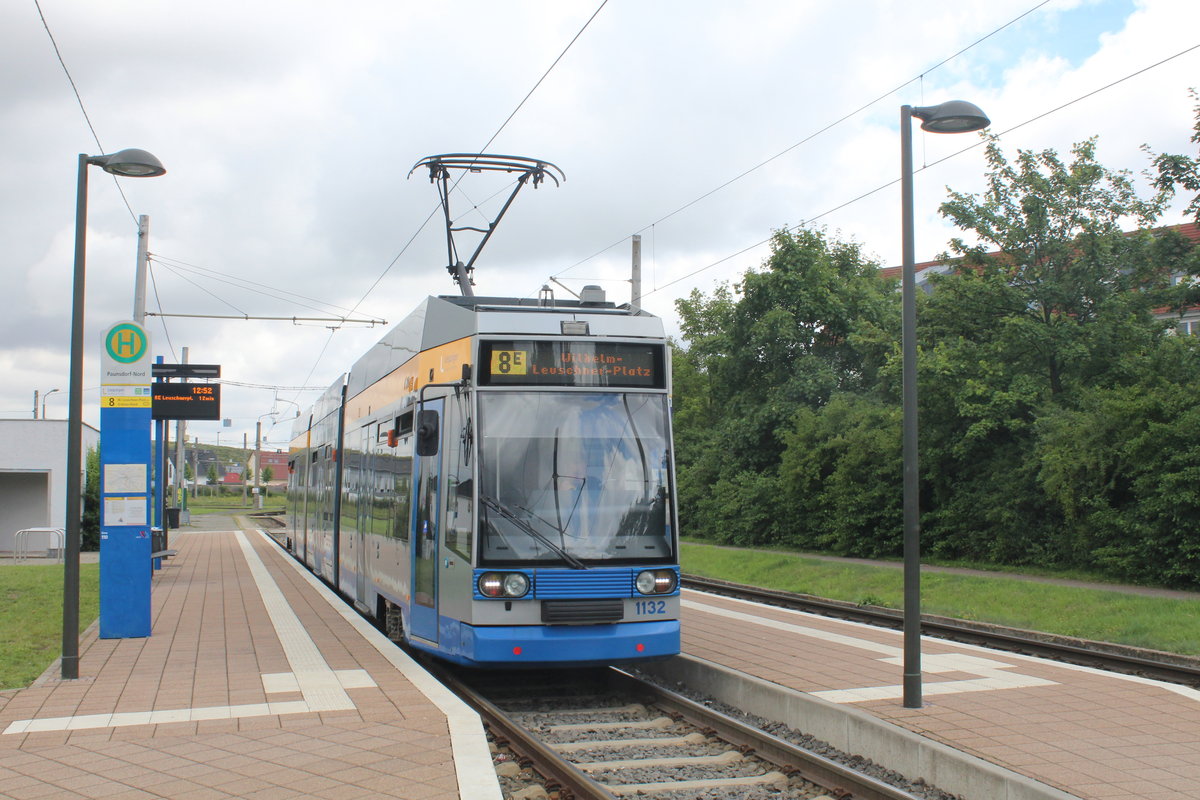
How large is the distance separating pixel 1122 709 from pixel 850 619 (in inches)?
293

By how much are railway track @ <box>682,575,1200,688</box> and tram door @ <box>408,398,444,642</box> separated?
636cm

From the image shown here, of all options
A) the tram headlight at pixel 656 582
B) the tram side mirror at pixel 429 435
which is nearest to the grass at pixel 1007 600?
the tram headlight at pixel 656 582

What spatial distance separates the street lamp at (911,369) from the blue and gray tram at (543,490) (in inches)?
75.4

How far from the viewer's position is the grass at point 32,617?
10.5 meters

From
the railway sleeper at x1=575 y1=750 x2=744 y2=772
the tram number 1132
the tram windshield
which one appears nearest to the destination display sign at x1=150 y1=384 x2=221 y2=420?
the tram windshield

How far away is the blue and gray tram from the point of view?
879cm

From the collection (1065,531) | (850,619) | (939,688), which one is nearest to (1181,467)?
(1065,531)

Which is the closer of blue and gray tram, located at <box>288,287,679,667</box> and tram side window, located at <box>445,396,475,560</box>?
blue and gray tram, located at <box>288,287,679,667</box>

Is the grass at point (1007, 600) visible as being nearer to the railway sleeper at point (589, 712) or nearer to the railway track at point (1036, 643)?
the railway track at point (1036, 643)

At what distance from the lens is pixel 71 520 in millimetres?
9672

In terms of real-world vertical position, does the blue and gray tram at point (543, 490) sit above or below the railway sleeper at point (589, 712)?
above

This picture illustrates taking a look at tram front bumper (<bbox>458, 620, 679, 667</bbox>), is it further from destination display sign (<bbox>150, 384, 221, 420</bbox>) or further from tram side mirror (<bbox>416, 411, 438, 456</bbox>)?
destination display sign (<bbox>150, 384, 221, 420</bbox>)

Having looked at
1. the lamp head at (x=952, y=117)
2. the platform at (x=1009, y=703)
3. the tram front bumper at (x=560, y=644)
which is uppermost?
the lamp head at (x=952, y=117)

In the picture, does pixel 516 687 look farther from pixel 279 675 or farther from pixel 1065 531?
pixel 1065 531
